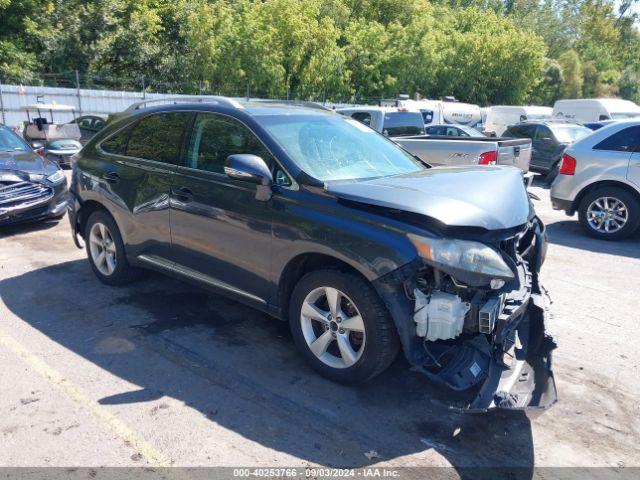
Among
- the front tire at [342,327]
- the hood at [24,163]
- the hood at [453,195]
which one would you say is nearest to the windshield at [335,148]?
the hood at [453,195]

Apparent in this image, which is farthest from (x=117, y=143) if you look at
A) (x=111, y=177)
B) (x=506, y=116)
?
(x=506, y=116)

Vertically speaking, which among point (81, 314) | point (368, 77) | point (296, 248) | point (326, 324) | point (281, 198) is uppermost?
point (368, 77)

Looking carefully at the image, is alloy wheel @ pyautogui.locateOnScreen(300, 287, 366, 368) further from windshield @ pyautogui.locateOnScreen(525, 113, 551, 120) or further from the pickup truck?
windshield @ pyautogui.locateOnScreen(525, 113, 551, 120)

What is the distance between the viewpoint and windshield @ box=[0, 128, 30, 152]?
823cm

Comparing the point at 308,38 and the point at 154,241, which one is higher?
the point at 308,38

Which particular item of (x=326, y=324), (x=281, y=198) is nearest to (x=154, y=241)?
(x=281, y=198)

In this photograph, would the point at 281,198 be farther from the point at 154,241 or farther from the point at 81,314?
the point at 81,314

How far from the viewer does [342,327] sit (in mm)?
3535

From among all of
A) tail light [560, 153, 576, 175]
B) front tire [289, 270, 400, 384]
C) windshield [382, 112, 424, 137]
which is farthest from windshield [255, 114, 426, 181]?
windshield [382, 112, 424, 137]

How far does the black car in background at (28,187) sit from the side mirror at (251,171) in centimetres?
475

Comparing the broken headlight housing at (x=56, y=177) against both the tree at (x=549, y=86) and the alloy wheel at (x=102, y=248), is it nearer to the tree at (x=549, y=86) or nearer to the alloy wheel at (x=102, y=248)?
the alloy wheel at (x=102, y=248)

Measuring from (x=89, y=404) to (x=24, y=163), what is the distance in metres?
5.54

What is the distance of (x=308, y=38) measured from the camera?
28.4 metres

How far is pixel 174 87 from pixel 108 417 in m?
27.0
